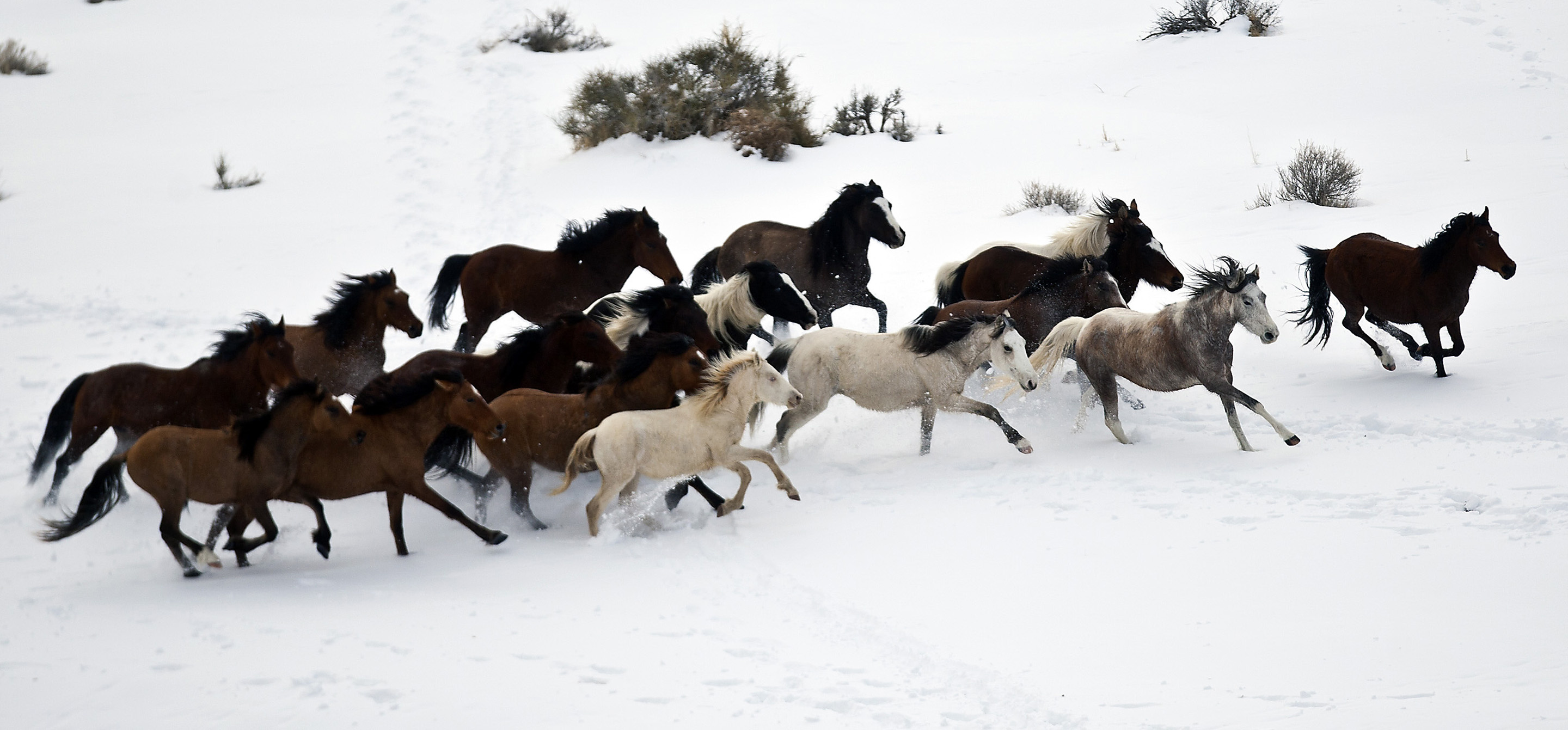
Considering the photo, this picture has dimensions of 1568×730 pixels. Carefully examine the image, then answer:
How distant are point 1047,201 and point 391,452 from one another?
9.41 m

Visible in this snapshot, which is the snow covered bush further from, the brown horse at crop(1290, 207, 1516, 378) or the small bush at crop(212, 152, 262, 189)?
the brown horse at crop(1290, 207, 1516, 378)

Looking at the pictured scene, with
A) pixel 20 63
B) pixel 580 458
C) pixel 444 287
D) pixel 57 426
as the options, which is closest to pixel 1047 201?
pixel 444 287

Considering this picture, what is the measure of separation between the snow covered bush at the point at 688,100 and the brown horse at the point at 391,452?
11023 mm

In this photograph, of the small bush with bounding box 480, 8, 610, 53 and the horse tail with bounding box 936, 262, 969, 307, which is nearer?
the horse tail with bounding box 936, 262, 969, 307

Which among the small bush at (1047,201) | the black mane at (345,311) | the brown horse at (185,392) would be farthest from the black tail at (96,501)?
the small bush at (1047,201)

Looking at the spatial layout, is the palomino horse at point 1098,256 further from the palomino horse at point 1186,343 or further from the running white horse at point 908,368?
the running white horse at point 908,368

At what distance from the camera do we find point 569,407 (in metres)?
6.20

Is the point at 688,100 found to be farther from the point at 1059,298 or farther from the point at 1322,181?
the point at 1059,298

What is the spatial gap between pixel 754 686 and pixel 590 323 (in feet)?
10.9

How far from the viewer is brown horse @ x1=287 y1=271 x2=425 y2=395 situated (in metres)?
7.27

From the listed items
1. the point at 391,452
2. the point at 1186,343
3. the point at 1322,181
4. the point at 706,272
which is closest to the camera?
the point at 391,452

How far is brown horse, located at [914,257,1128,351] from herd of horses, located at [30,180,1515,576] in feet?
0.06

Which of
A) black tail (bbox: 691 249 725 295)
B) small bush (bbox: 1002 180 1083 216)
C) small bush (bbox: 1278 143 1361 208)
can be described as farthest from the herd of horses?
small bush (bbox: 1002 180 1083 216)

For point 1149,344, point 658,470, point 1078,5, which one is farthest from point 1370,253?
point 1078,5
